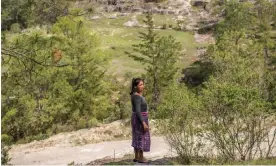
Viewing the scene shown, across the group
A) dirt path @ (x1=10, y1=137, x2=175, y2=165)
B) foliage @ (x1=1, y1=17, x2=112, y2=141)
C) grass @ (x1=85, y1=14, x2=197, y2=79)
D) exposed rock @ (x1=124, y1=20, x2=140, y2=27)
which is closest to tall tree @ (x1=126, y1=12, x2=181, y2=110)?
foliage @ (x1=1, y1=17, x2=112, y2=141)

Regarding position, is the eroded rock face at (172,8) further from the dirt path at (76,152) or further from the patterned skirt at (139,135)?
the patterned skirt at (139,135)

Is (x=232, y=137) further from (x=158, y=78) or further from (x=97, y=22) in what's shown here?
(x=97, y=22)

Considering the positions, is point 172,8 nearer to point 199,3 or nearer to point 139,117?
point 199,3

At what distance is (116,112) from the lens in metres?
30.0

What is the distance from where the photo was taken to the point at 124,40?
6247 centimetres

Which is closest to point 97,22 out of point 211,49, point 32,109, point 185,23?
point 185,23

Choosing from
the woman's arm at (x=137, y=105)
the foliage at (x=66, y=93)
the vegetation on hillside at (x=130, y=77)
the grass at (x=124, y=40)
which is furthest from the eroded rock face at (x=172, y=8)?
the woman's arm at (x=137, y=105)

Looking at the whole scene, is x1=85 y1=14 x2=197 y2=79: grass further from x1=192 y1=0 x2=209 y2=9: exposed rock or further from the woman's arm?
the woman's arm

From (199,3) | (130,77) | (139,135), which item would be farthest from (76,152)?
(199,3)

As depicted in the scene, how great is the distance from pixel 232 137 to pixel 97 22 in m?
67.0

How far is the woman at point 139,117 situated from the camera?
293 inches

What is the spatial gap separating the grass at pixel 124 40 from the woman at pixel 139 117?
34274 millimetres

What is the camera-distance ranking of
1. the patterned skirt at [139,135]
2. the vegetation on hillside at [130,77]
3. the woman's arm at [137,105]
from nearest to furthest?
the woman's arm at [137,105] < the patterned skirt at [139,135] < the vegetation on hillside at [130,77]

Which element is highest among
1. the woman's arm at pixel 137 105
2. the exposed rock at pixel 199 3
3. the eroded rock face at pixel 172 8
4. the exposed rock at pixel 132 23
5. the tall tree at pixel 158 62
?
the exposed rock at pixel 199 3
